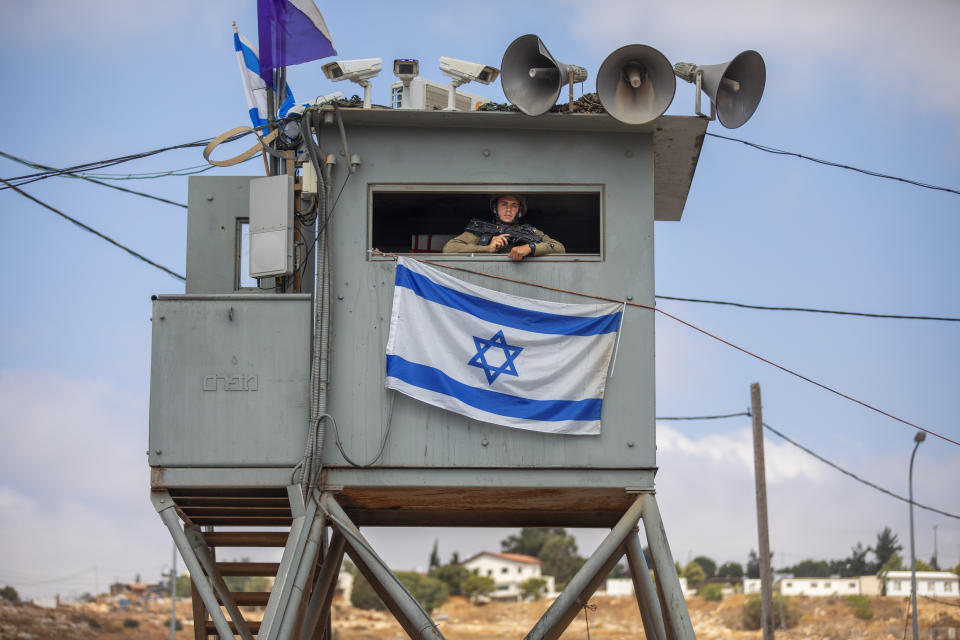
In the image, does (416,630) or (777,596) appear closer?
(416,630)

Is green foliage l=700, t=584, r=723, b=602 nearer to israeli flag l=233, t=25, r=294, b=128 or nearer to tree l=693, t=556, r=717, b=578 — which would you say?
tree l=693, t=556, r=717, b=578

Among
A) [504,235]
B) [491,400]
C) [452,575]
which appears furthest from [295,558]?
[452,575]

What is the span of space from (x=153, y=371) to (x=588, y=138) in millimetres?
5661

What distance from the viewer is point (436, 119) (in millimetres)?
14891

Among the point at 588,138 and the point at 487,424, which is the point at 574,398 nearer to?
the point at 487,424

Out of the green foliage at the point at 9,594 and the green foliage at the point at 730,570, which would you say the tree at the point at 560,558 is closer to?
the green foliage at the point at 730,570

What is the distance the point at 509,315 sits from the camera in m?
14.5

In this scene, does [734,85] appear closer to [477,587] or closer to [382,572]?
[382,572]

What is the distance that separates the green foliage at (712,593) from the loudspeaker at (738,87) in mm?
92532

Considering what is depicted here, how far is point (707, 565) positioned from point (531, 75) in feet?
378

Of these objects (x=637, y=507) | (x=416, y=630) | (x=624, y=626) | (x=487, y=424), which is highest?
(x=487, y=424)

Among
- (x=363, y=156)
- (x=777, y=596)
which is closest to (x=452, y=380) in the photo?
(x=363, y=156)

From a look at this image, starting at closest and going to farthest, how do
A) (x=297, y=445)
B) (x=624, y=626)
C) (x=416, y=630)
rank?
(x=297, y=445)
(x=416, y=630)
(x=624, y=626)

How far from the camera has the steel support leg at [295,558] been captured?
1373 cm
